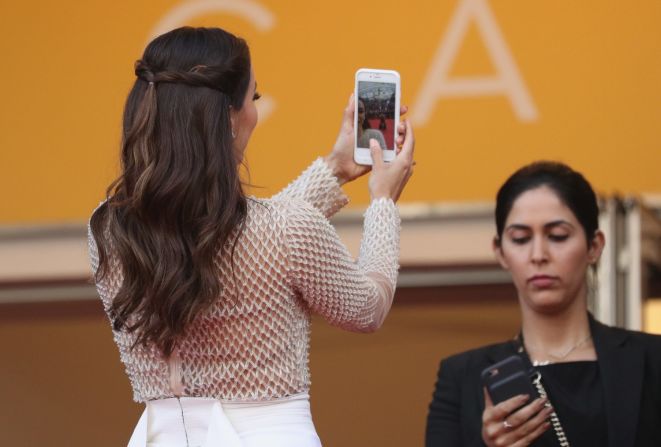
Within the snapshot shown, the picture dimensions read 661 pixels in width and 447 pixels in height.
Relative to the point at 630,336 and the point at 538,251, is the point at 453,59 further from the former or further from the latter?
the point at 630,336

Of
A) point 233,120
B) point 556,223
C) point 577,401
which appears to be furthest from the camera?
point 556,223

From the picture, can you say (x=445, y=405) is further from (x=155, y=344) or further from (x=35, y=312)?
(x=35, y=312)

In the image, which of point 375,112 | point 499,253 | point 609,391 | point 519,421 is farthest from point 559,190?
point 375,112

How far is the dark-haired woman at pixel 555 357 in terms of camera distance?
111 inches

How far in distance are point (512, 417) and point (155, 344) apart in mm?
959

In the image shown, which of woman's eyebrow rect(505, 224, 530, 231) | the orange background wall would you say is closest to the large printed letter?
the orange background wall

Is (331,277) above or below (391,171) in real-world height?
below

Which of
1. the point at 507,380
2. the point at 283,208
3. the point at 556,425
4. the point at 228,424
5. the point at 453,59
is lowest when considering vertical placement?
the point at 556,425

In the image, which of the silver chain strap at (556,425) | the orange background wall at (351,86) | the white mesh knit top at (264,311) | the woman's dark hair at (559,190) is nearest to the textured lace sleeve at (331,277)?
the white mesh knit top at (264,311)

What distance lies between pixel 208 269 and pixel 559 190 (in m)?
1.31

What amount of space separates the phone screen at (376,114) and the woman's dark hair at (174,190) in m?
0.34

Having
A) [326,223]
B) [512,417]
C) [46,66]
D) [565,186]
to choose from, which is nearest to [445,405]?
[512,417]

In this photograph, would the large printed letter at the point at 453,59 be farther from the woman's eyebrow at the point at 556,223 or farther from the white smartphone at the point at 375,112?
the white smartphone at the point at 375,112

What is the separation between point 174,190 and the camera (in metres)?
2.05
